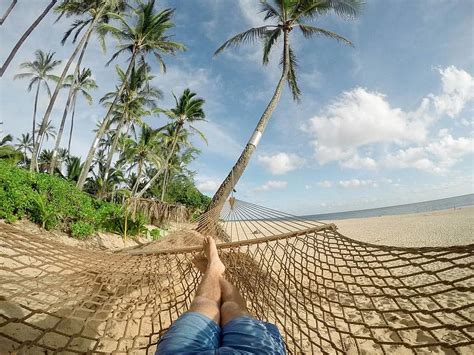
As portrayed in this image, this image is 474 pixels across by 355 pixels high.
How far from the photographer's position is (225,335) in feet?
3.06

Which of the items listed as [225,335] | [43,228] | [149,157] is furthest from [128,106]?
[225,335]

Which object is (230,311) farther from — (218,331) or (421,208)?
(421,208)

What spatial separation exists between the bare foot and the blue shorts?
1.45 feet

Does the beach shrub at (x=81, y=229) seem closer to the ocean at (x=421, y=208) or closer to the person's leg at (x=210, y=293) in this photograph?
the person's leg at (x=210, y=293)

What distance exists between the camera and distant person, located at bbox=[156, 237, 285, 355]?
846mm

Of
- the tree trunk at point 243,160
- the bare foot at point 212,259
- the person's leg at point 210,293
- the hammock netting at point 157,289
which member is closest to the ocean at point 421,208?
the tree trunk at point 243,160

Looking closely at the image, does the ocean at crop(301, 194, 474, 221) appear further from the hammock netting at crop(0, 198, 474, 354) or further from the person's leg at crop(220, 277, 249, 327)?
the person's leg at crop(220, 277, 249, 327)

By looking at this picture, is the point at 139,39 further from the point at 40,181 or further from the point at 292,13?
the point at 40,181

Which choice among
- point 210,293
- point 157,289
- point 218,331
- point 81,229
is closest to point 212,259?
point 210,293

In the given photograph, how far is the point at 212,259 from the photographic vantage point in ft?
5.01

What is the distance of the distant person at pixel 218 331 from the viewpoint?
33.3 inches

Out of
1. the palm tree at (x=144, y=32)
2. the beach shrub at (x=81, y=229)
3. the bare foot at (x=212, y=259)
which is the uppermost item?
the palm tree at (x=144, y=32)

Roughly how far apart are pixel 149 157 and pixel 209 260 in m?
11.9

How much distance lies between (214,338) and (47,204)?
199 inches
